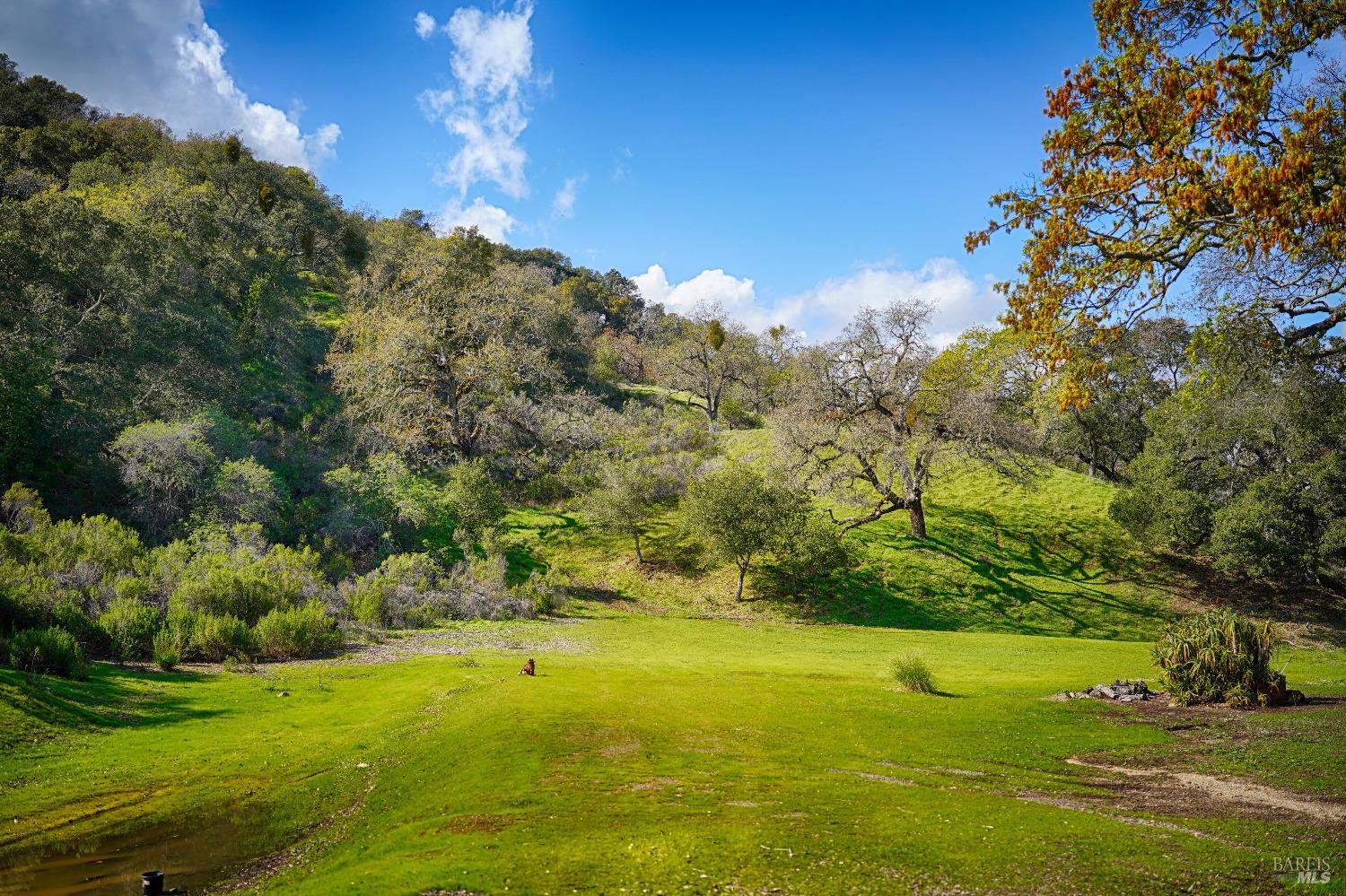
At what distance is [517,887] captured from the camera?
519 cm

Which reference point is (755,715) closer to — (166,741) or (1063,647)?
(166,741)

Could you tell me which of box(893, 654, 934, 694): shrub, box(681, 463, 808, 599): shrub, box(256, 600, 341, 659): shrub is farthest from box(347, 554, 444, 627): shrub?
box(893, 654, 934, 694): shrub

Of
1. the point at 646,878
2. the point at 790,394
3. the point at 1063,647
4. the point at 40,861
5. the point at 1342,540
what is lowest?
the point at 1063,647

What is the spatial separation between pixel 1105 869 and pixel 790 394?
37724mm

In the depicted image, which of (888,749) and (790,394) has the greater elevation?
(790,394)

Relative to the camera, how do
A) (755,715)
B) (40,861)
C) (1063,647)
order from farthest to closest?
(1063,647) < (755,715) < (40,861)

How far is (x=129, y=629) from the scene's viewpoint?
14.9 metres

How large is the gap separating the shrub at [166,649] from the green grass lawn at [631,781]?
0.89 m

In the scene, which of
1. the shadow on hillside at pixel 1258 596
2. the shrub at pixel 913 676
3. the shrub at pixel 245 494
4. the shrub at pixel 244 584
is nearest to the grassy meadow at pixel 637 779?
the shrub at pixel 913 676

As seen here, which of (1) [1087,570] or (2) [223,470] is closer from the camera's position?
(2) [223,470]

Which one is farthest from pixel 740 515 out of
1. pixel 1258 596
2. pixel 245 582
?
pixel 1258 596

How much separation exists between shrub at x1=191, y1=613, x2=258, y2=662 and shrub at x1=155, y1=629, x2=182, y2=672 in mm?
587

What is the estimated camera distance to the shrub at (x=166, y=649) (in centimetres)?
1436

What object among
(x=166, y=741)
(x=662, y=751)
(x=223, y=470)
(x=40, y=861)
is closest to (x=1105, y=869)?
(x=662, y=751)
